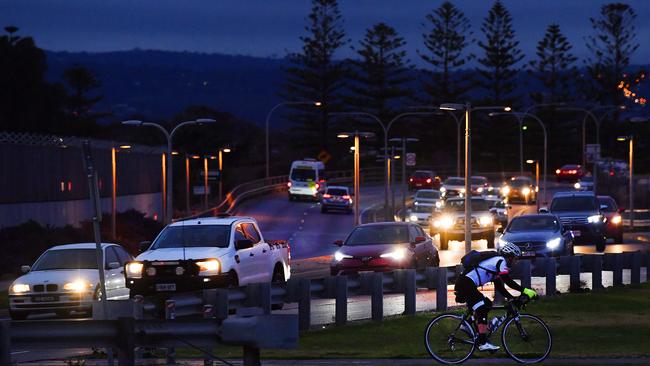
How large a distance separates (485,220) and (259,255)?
96.9ft

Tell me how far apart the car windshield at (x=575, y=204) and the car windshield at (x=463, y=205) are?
726cm

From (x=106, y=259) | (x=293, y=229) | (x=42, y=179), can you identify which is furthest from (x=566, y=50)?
(x=106, y=259)

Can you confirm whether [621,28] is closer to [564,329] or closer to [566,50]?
[566,50]

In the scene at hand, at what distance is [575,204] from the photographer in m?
48.9

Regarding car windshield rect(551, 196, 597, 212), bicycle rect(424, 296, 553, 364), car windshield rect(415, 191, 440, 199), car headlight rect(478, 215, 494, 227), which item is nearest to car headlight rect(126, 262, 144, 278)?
bicycle rect(424, 296, 553, 364)

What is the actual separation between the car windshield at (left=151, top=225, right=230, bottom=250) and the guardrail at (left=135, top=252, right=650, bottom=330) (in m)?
2.92

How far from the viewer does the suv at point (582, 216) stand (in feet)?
158

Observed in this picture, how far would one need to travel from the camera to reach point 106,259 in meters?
27.1

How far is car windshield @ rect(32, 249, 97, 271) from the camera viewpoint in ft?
89.5

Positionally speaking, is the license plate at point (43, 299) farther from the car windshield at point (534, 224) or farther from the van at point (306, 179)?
the van at point (306, 179)

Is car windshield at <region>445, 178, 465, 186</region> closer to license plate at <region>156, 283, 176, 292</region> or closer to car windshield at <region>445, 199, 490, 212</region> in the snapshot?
car windshield at <region>445, 199, 490, 212</region>

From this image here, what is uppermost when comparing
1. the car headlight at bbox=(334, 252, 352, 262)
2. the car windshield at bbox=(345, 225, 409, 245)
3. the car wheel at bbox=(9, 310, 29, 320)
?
the car windshield at bbox=(345, 225, 409, 245)

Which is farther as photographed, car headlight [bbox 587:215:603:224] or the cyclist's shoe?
car headlight [bbox 587:215:603:224]

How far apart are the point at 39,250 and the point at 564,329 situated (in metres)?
30.1
